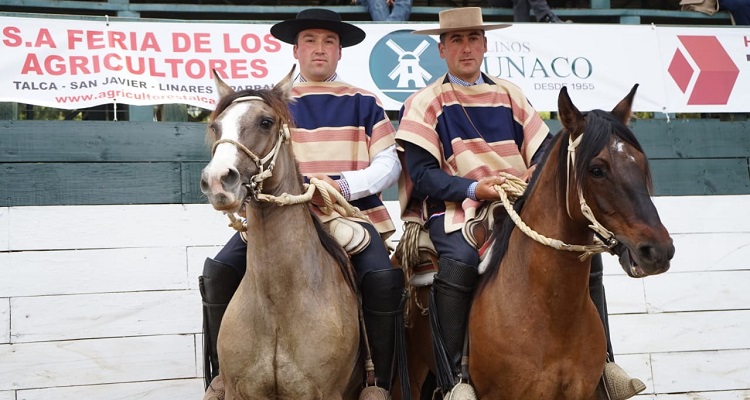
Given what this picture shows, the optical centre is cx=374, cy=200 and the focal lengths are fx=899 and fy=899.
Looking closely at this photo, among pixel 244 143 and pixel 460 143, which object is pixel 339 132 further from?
pixel 244 143

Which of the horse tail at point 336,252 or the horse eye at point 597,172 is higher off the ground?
the horse eye at point 597,172

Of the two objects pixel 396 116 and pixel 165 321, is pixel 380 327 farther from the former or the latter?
pixel 396 116

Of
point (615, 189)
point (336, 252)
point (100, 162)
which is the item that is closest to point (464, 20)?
point (336, 252)

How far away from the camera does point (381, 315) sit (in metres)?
4.35

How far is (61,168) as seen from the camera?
19.9 ft

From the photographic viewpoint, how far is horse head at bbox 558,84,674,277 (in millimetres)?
3490

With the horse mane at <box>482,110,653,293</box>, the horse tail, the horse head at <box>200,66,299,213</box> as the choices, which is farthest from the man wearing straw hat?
the horse head at <box>200,66,299,213</box>

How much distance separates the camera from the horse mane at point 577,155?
3705 millimetres

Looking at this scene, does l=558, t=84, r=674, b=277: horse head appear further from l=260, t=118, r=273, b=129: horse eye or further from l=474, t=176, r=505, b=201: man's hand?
l=260, t=118, r=273, b=129: horse eye

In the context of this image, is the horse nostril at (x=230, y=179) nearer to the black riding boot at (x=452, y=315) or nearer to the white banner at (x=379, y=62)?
the black riding boot at (x=452, y=315)

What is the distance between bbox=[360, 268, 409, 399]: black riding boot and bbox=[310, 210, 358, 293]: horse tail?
0.26 ft

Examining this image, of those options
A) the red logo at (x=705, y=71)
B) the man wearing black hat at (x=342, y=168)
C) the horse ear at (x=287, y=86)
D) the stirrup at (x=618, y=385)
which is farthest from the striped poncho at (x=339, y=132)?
the red logo at (x=705, y=71)

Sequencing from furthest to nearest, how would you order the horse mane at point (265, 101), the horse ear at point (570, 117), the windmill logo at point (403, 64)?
1. the windmill logo at point (403, 64)
2. the horse mane at point (265, 101)
3. the horse ear at point (570, 117)

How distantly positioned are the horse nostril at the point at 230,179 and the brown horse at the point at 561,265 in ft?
4.60
